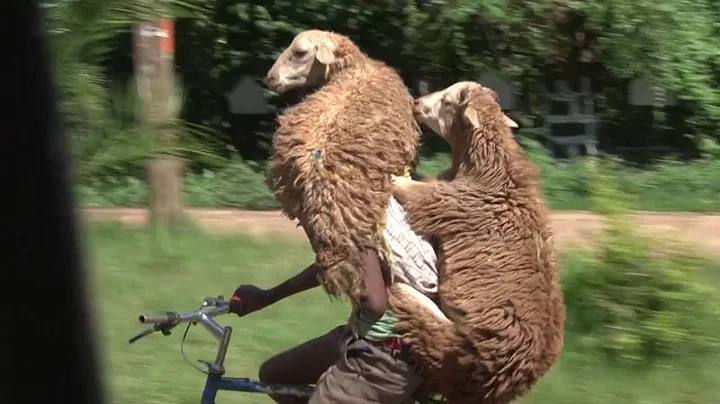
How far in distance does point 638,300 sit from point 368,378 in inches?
107

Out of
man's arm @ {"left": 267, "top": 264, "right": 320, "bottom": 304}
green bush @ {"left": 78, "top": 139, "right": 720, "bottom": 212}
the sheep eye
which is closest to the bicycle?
man's arm @ {"left": 267, "top": 264, "right": 320, "bottom": 304}

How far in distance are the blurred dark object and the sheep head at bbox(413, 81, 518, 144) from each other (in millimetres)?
1840

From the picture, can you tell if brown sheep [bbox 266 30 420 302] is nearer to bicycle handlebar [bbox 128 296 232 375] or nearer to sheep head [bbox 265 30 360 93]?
sheep head [bbox 265 30 360 93]

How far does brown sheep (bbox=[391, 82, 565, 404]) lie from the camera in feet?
10.5

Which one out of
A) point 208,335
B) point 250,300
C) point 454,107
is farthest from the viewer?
point 208,335

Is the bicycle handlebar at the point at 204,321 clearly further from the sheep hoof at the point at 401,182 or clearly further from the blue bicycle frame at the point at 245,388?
the sheep hoof at the point at 401,182

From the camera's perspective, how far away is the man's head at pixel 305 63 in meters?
3.37

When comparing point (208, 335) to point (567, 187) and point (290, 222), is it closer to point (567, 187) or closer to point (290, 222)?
point (290, 222)

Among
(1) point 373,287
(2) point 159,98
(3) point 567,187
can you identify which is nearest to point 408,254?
(1) point 373,287

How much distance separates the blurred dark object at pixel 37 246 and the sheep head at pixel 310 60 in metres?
1.62

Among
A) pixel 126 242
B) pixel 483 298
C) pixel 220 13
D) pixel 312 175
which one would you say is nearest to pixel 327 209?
pixel 312 175

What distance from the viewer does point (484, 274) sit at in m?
3.22

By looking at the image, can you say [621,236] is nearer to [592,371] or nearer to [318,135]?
[592,371]

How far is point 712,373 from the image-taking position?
17.6 feet
